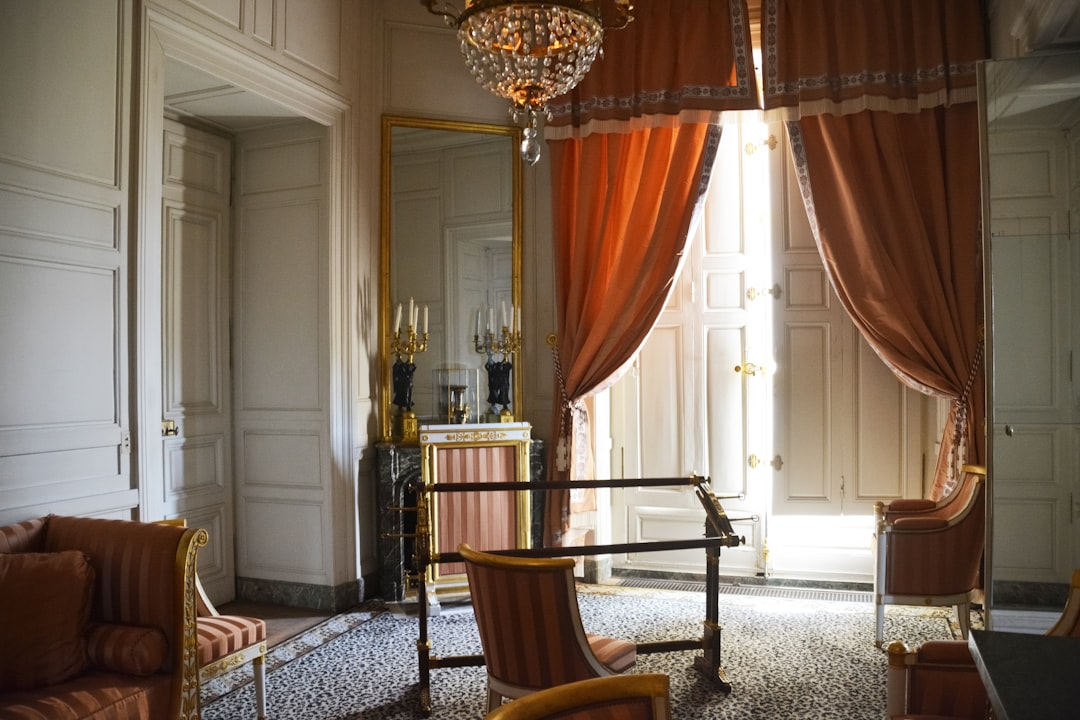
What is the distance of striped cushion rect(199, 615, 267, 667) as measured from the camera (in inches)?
99.5

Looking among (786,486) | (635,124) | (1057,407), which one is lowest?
(786,486)

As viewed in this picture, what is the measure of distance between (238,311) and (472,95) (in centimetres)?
164

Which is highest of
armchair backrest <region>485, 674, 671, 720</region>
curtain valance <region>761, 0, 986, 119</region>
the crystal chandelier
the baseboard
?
curtain valance <region>761, 0, 986, 119</region>

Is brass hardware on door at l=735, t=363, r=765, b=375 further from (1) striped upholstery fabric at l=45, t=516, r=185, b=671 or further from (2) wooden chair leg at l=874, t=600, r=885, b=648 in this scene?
(1) striped upholstery fabric at l=45, t=516, r=185, b=671

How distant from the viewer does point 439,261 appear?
4.30m

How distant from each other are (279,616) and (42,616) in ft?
6.04

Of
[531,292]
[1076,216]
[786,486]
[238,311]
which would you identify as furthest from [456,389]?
[1076,216]

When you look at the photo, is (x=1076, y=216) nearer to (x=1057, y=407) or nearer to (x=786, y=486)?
(x=1057, y=407)

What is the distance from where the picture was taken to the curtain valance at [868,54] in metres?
3.84

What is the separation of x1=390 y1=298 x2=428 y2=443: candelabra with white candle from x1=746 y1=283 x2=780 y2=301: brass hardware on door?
1.68 meters

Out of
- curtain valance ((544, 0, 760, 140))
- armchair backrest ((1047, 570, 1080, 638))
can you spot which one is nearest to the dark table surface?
armchair backrest ((1047, 570, 1080, 638))

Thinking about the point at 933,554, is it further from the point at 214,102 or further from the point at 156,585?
the point at 214,102

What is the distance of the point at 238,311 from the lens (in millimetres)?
4195

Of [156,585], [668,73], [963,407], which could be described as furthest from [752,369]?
[156,585]
